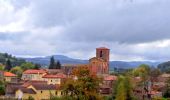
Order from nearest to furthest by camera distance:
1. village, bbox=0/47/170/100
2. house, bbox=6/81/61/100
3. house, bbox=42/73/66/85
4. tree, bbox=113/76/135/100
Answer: tree, bbox=113/76/135/100
village, bbox=0/47/170/100
house, bbox=6/81/61/100
house, bbox=42/73/66/85

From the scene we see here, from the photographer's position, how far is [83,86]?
166 feet

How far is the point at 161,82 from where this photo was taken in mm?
98625

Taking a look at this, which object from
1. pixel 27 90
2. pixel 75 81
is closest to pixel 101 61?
pixel 27 90

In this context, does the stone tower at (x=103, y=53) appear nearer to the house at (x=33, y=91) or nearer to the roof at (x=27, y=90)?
the house at (x=33, y=91)

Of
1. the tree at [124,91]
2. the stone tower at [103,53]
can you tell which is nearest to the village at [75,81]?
the stone tower at [103,53]

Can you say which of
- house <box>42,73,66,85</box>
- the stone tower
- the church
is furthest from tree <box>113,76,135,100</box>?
the stone tower

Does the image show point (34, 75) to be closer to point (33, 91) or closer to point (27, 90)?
point (33, 91)

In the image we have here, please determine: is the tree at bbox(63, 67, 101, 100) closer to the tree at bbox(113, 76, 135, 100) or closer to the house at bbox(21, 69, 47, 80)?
the tree at bbox(113, 76, 135, 100)

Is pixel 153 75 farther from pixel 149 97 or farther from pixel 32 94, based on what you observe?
pixel 32 94

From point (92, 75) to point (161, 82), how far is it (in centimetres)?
5050

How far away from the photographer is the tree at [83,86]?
50.4 metres

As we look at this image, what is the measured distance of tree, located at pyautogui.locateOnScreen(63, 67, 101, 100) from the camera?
50375mm

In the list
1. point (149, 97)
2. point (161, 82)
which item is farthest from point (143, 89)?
point (161, 82)

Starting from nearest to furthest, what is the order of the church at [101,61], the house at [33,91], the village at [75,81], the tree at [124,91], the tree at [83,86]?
the tree at [83,86] < the tree at [124,91] < the village at [75,81] < the house at [33,91] < the church at [101,61]
